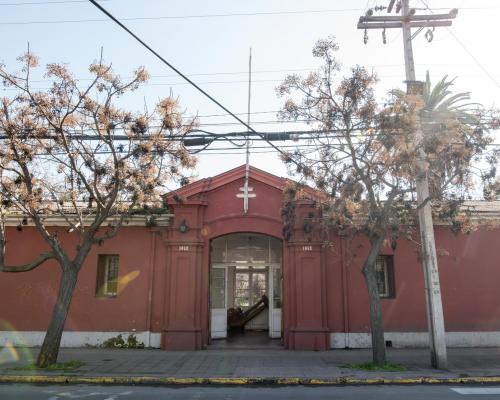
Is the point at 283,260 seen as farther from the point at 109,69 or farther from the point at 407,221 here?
the point at 109,69

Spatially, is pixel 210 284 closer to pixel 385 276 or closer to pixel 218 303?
pixel 218 303

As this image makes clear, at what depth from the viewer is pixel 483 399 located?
8.34 metres

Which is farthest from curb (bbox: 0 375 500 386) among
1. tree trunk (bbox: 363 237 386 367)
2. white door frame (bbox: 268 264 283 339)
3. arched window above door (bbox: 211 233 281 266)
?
arched window above door (bbox: 211 233 281 266)

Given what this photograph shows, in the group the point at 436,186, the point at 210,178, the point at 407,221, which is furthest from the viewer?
the point at 210,178

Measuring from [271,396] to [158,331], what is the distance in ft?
21.3

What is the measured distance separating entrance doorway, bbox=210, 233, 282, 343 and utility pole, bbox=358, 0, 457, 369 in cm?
568

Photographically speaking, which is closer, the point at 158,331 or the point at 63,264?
the point at 63,264

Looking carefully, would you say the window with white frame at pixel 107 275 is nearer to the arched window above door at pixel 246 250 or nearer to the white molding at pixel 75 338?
the white molding at pixel 75 338

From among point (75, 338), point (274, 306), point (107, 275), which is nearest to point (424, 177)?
point (274, 306)

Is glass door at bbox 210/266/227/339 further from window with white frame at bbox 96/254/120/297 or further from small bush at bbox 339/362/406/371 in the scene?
small bush at bbox 339/362/406/371

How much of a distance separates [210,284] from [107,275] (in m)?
3.36

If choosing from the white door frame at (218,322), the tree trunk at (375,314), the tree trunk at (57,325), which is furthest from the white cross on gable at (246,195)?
the tree trunk at (57,325)

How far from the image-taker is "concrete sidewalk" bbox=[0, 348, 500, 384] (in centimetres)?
994

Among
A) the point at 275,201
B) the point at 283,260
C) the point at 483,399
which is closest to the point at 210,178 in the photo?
the point at 275,201
